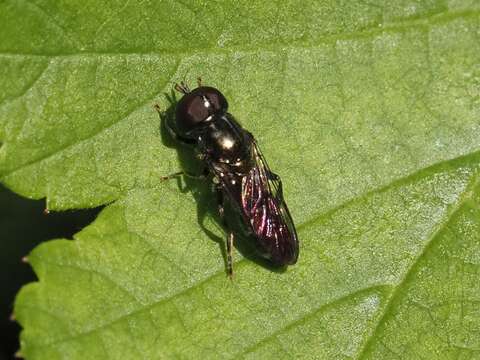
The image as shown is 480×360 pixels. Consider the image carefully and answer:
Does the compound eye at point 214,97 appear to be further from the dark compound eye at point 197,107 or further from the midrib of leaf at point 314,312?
the midrib of leaf at point 314,312

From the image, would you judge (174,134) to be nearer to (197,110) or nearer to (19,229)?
(197,110)

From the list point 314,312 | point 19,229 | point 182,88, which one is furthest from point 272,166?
point 19,229

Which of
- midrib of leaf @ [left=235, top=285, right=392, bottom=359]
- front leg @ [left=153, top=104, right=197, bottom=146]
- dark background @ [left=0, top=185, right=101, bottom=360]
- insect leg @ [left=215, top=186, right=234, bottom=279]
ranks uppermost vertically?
front leg @ [left=153, top=104, right=197, bottom=146]

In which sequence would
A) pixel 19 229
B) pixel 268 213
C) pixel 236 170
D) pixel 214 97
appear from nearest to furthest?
pixel 214 97 → pixel 268 213 → pixel 236 170 → pixel 19 229

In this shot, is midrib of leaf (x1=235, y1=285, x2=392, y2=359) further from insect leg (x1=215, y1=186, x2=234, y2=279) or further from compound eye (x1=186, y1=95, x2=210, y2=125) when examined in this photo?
compound eye (x1=186, y1=95, x2=210, y2=125)

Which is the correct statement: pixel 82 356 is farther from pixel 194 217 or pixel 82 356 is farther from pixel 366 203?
pixel 366 203

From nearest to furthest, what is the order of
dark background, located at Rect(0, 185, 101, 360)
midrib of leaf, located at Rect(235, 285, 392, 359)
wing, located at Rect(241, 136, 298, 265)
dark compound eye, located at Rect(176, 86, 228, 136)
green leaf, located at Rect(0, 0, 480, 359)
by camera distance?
green leaf, located at Rect(0, 0, 480, 359) < midrib of leaf, located at Rect(235, 285, 392, 359) < wing, located at Rect(241, 136, 298, 265) < dark compound eye, located at Rect(176, 86, 228, 136) < dark background, located at Rect(0, 185, 101, 360)

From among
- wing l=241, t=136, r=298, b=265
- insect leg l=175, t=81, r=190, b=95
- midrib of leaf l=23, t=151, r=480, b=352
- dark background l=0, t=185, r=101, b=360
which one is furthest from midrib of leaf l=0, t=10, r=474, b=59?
dark background l=0, t=185, r=101, b=360

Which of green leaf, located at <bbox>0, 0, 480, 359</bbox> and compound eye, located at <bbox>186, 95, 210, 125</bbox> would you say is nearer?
green leaf, located at <bbox>0, 0, 480, 359</bbox>

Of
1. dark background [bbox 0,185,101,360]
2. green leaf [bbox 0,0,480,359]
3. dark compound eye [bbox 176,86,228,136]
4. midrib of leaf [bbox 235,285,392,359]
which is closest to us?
green leaf [bbox 0,0,480,359]
